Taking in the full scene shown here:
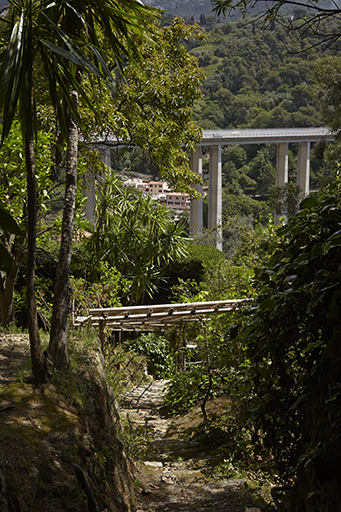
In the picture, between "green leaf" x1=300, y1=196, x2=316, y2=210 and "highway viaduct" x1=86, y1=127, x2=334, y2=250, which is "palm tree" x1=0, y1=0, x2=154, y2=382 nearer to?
"green leaf" x1=300, y1=196, x2=316, y2=210

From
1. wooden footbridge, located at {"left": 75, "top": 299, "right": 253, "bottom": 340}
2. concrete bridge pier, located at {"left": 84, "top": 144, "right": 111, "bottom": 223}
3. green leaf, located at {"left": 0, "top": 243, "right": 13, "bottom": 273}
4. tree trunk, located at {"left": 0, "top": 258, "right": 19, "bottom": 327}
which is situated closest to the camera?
green leaf, located at {"left": 0, "top": 243, "right": 13, "bottom": 273}

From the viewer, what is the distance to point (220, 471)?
12.8ft

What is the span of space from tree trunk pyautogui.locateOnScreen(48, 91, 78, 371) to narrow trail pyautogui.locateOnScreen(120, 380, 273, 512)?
1141 millimetres

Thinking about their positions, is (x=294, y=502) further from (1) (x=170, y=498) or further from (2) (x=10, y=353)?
(2) (x=10, y=353)

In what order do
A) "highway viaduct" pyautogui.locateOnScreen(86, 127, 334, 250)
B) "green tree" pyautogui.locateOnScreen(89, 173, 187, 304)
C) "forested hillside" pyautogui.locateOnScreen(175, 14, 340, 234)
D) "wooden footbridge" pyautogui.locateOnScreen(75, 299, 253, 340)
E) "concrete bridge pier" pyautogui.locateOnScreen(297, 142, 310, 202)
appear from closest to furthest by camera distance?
"wooden footbridge" pyautogui.locateOnScreen(75, 299, 253, 340) < "green tree" pyautogui.locateOnScreen(89, 173, 187, 304) < "highway viaduct" pyautogui.locateOnScreen(86, 127, 334, 250) < "concrete bridge pier" pyautogui.locateOnScreen(297, 142, 310, 202) < "forested hillside" pyautogui.locateOnScreen(175, 14, 340, 234)

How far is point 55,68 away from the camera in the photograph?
2.34 meters

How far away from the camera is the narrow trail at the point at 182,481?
10.2 ft

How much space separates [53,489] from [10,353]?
1.61m

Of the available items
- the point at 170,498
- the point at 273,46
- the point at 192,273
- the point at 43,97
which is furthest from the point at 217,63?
the point at 170,498

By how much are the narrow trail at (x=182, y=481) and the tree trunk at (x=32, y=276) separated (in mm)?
1135

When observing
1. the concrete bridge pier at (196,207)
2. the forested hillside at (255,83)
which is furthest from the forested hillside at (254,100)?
the concrete bridge pier at (196,207)

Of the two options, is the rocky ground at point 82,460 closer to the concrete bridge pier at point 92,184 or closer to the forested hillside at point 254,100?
the concrete bridge pier at point 92,184

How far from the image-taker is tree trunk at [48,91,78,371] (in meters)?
3.03

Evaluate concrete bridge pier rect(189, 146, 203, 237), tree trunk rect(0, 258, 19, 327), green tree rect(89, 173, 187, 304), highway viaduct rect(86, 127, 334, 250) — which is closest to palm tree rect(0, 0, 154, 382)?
tree trunk rect(0, 258, 19, 327)
